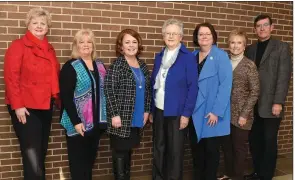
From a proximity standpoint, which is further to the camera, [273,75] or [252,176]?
[252,176]

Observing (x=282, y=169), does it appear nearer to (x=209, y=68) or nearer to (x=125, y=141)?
(x=209, y=68)

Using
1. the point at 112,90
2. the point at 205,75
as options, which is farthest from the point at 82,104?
the point at 205,75

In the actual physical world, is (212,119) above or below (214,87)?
below

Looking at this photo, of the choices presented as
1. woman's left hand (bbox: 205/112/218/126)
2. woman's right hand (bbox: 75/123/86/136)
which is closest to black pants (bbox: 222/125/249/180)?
woman's left hand (bbox: 205/112/218/126)

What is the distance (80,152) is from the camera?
267 cm

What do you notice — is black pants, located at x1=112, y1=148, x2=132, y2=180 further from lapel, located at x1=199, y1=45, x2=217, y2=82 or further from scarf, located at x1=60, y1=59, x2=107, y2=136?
lapel, located at x1=199, y1=45, x2=217, y2=82

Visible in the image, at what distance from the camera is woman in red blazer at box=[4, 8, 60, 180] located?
2488 mm

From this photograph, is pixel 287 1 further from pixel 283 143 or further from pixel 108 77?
pixel 108 77

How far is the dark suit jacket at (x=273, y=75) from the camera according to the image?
316 centimetres

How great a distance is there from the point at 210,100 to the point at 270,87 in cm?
81

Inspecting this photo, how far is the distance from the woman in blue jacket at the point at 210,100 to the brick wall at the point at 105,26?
721mm

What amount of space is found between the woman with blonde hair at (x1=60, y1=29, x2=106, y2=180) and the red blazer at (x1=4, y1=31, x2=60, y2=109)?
0.12 meters

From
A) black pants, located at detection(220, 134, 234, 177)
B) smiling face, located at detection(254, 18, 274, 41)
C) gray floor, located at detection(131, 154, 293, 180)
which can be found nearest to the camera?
black pants, located at detection(220, 134, 234, 177)

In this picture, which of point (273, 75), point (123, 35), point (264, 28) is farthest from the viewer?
point (264, 28)
